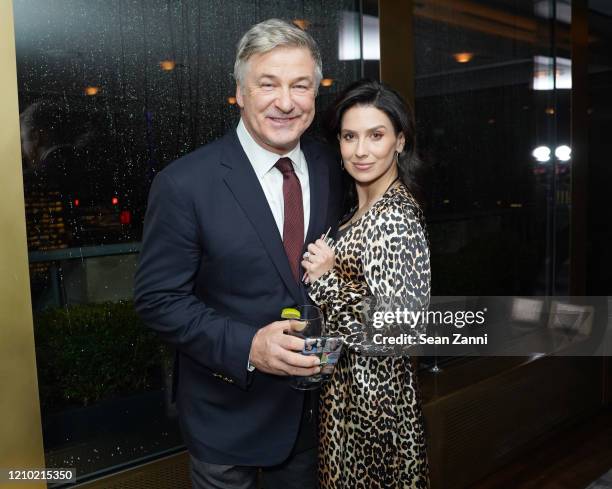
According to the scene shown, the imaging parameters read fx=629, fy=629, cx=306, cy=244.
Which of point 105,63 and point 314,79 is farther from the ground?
point 105,63

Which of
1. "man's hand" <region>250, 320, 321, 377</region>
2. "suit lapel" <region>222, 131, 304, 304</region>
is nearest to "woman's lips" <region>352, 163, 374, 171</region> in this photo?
"suit lapel" <region>222, 131, 304, 304</region>

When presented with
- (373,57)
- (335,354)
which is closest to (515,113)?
(373,57)

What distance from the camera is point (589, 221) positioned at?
14.1ft

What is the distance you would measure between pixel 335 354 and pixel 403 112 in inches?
29.7

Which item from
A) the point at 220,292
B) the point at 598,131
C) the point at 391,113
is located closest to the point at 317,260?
the point at 220,292

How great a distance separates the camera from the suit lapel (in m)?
1.60

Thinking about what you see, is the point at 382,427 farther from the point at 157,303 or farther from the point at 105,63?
Answer: the point at 105,63

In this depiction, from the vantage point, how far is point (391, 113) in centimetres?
184

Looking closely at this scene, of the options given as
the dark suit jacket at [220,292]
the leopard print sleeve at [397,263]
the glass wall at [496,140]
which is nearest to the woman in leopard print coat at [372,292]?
the leopard print sleeve at [397,263]

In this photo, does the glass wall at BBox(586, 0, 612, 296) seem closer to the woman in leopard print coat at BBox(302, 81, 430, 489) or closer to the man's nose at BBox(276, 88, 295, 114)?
the woman in leopard print coat at BBox(302, 81, 430, 489)

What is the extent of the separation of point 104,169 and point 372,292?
42.1 inches

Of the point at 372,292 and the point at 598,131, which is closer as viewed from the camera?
the point at 372,292

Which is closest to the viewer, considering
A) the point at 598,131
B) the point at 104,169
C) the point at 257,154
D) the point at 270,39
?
the point at 270,39

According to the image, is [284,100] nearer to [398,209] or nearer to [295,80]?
[295,80]
